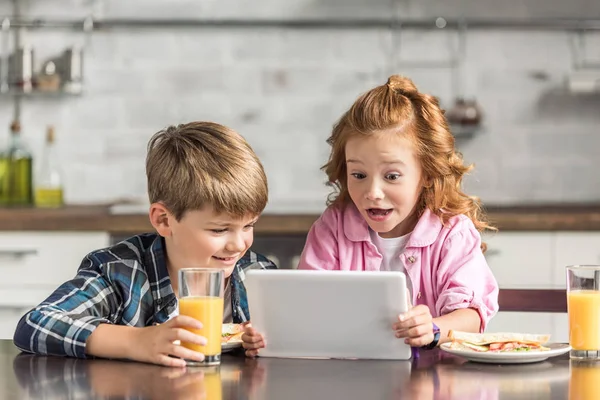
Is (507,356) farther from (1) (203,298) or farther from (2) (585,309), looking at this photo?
(1) (203,298)

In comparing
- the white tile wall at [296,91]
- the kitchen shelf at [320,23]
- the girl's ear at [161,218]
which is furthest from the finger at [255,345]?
the kitchen shelf at [320,23]

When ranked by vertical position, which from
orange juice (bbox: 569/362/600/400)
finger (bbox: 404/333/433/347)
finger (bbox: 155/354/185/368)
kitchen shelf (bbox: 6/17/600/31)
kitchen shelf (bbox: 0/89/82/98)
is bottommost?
orange juice (bbox: 569/362/600/400)

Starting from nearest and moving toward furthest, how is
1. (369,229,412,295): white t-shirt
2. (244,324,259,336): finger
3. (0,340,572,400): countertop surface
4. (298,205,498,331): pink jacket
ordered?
(0,340,572,400): countertop surface, (244,324,259,336): finger, (298,205,498,331): pink jacket, (369,229,412,295): white t-shirt

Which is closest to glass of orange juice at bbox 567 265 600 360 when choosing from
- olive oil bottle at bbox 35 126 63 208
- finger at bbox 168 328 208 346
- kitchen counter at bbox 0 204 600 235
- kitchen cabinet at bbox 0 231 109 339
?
finger at bbox 168 328 208 346

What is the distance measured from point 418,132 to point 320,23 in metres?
1.76

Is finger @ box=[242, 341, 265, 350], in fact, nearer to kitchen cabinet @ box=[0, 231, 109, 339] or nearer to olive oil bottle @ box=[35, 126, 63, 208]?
kitchen cabinet @ box=[0, 231, 109, 339]

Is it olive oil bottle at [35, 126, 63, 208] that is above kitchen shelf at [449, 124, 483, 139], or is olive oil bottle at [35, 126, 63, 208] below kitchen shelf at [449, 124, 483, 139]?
below

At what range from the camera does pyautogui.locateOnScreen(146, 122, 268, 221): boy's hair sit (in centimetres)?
162

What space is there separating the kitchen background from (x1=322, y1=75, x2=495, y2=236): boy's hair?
62.0 inches

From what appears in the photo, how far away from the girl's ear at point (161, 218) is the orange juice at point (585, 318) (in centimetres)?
70

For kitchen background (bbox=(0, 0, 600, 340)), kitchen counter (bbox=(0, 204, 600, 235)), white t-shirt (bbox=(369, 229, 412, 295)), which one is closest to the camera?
white t-shirt (bbox=(369, 229, 412, 295))

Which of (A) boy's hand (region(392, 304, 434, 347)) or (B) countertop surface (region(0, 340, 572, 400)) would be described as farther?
(A) boy's hand (region(392, 304, 434, 347))

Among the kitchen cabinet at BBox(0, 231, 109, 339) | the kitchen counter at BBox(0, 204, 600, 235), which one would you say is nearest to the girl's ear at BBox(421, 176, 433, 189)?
the kitchen counter at BBox(0, 204, 600, 235)

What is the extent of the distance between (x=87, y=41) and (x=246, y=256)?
201cm
